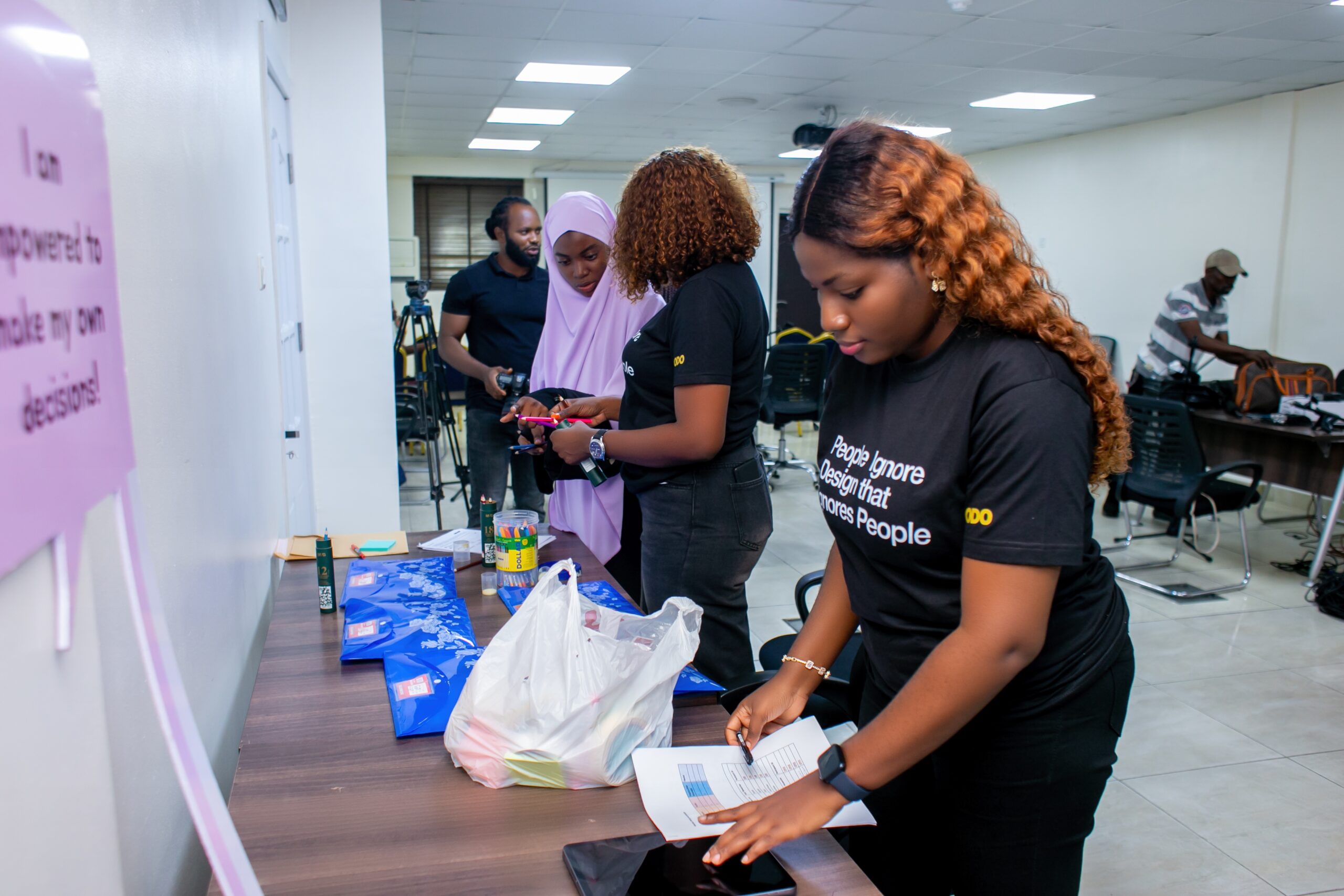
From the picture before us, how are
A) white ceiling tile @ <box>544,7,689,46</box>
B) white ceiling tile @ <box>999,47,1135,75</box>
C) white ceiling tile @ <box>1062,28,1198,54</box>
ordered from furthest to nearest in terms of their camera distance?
1. white ceiling tile @ <box>999,47,1135,75</box>
2. white ceiling tile @ <box>1062,28,1198,54</box>
3. white ceiling tile @ <box>544,7,689,46</box>

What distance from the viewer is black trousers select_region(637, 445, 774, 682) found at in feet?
6.31

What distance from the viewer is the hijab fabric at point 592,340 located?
2.30 m

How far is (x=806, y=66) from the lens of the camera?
5883mm

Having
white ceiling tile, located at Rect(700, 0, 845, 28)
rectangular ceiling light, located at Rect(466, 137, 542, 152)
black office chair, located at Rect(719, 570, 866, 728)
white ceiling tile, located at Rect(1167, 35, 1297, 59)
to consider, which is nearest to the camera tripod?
white ceiling tile, located at Rect(700, 0, 845, 28)

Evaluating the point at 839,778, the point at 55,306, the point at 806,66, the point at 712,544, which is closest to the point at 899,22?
the point at 806,66

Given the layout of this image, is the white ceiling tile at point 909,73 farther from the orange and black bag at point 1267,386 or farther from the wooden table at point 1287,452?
the wooden table at point 1287,452

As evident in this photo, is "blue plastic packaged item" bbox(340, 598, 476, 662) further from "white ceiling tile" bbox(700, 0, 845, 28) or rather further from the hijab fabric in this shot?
"white ceiling tile" bbox(700, 0, 845, 28)

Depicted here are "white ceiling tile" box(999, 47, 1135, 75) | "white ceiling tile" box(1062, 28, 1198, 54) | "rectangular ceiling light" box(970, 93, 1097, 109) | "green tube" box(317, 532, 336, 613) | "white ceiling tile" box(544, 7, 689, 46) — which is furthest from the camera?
"rectangular ceiling light" box(970, 93, 1097, 109)

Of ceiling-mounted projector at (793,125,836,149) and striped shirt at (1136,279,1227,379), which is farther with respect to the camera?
ceiling-mounted projector at (793,125,836,149)

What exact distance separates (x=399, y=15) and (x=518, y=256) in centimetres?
214

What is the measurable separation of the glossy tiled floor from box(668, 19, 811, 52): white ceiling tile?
9.29ft

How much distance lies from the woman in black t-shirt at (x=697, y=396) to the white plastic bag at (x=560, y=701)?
713 millimetres

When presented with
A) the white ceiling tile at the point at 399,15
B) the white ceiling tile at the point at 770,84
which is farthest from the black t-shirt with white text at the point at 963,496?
the white ceiling tile at the point at 770,84

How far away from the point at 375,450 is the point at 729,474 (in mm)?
1839
